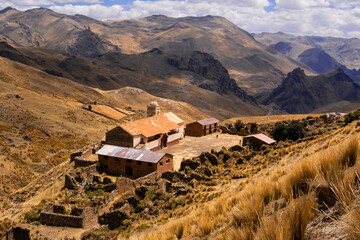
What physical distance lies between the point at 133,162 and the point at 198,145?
15.9 meters

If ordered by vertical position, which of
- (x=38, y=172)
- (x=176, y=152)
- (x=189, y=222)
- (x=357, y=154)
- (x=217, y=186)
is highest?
(x=357, y=154)

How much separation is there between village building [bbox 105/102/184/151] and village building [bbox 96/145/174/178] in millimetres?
6433

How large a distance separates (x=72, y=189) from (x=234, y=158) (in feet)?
50.9

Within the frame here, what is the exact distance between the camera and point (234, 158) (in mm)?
31625

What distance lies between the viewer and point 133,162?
31.8m

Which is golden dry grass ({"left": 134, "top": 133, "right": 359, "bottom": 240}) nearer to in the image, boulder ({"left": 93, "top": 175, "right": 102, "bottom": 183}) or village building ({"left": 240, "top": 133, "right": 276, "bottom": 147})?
boulder ({"left": 93, "top": 175, "right": 102, "bottom": 183})

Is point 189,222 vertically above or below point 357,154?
below

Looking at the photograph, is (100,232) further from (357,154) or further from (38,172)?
(38,172)

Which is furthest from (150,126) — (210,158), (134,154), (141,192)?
(141,192)

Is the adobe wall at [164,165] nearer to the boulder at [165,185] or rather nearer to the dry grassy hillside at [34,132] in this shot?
the boulder at [165,185]

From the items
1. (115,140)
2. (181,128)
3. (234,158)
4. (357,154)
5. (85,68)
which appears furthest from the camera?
(85,68)

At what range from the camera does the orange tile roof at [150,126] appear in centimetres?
4116

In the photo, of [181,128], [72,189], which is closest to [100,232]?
[72,189]

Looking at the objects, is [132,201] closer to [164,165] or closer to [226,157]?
[164,165]
